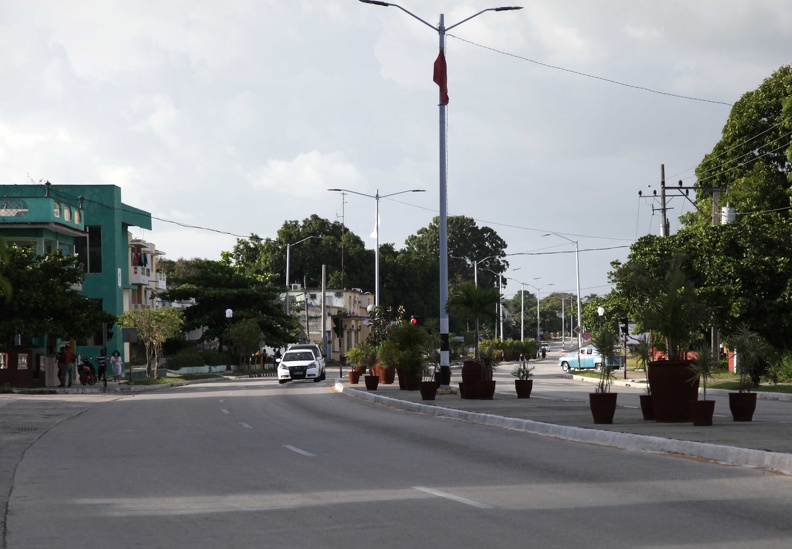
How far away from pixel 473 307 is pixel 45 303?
22558mm

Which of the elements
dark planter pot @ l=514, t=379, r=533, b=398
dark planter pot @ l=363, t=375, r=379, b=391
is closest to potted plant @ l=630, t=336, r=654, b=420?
dark planter pot @ l=514, t=379, r=533, b=398

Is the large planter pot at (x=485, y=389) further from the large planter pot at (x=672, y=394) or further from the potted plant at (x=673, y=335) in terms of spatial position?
the large planter pot at (x=672, y=394)

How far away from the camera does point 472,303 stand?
32844 mm

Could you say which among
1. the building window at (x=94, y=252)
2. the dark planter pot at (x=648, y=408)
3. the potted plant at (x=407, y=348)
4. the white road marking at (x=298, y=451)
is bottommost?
the white road marking at (x=298, y=451)

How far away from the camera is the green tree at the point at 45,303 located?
153ft

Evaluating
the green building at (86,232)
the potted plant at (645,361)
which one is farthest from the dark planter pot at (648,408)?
the green building at (86,232)

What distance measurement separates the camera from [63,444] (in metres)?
20.3

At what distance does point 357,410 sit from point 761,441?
1534 cm

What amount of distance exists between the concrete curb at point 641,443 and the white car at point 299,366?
102ft

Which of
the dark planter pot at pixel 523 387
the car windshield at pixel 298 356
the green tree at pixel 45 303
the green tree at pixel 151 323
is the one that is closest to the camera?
the dark planter pot at pixel 523 387

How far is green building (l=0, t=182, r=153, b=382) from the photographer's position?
5444 cm

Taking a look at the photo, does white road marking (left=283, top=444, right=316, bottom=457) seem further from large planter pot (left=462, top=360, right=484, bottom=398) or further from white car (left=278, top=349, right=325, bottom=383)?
white car (left=278, top=349, right=325, bottom=383)

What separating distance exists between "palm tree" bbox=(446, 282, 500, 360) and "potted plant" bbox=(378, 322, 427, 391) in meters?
4.49

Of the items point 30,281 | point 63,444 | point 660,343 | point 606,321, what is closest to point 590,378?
point 606,321
